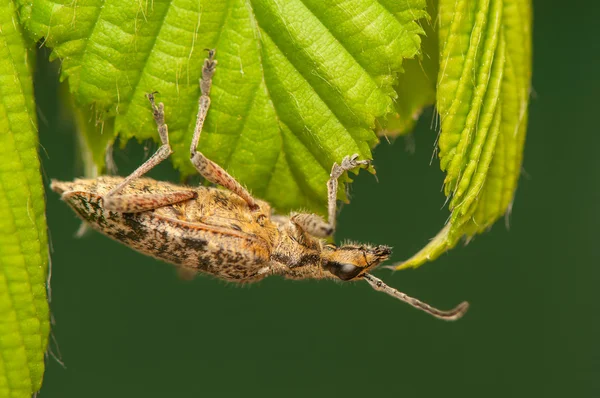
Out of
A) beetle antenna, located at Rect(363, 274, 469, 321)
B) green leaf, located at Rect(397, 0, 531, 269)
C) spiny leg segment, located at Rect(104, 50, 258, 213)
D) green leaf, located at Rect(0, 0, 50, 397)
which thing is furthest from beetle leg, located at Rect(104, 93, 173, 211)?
beetle antenna, located at Rect(363, 274, 469, 321)

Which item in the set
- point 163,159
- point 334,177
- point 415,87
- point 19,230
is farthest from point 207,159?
point 415,87

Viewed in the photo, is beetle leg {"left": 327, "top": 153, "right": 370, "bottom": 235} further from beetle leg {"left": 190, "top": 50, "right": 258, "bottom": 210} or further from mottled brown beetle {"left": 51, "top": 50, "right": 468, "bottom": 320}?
beetle leg {"left": 190, "top": 50, "right": 258, "bottom": 210}

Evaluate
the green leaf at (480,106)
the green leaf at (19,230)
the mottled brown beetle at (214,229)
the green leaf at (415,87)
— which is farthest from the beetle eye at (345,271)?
the green leaf at (19,230)

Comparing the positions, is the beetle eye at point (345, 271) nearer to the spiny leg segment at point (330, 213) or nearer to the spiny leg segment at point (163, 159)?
the spiny leg segment at point (330, 213)

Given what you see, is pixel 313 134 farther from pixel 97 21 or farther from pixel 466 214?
pixel 97 21

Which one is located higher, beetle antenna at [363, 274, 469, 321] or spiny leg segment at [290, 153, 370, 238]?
spiny leg segment at [290, 153, 370, 238]

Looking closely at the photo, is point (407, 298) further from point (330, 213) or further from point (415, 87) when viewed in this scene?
point (415, 87)

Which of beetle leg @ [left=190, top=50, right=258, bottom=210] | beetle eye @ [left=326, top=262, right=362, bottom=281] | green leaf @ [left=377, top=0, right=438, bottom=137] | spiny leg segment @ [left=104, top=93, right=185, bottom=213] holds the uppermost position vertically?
green leaf @ [left=377, top=0, right=438, bottom=137]

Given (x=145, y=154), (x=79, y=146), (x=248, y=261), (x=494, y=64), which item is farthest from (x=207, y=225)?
(x=494, y=64)
